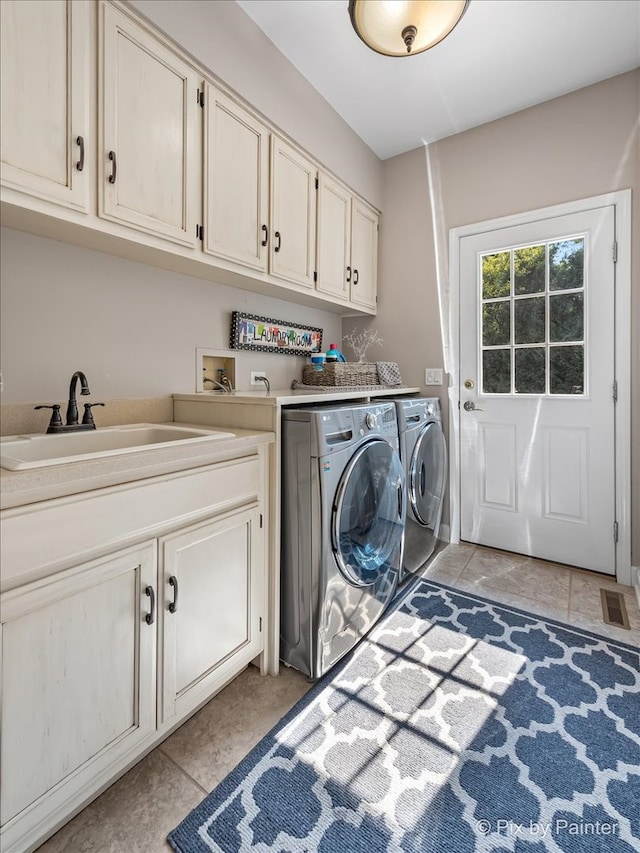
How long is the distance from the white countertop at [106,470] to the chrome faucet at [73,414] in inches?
18.5

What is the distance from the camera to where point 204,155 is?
1.52 metres

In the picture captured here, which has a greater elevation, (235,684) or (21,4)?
(21,4)

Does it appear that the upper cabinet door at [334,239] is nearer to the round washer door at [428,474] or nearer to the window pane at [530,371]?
the round washer door at [428,474]

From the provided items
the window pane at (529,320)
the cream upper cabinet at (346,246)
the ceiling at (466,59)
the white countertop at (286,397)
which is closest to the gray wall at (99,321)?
the white countertop at (286,397)

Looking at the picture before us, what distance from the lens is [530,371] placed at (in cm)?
240

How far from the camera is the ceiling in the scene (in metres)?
1.70

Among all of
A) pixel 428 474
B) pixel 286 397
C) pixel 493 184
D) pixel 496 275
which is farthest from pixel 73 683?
pixel 493 184

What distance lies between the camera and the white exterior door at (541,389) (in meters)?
2.19

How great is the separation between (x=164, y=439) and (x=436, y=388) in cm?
184

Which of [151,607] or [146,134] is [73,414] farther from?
[146,134]

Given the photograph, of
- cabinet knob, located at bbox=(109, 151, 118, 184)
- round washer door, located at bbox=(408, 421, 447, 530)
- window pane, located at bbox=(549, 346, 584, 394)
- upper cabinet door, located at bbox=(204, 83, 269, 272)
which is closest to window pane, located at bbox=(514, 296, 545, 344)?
window pane, located at bbox=(549, 346, 584, 394)

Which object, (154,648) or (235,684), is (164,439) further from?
(235,684)

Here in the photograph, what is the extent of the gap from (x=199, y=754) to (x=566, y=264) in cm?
282

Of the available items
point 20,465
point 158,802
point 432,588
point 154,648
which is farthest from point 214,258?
point 432,588
